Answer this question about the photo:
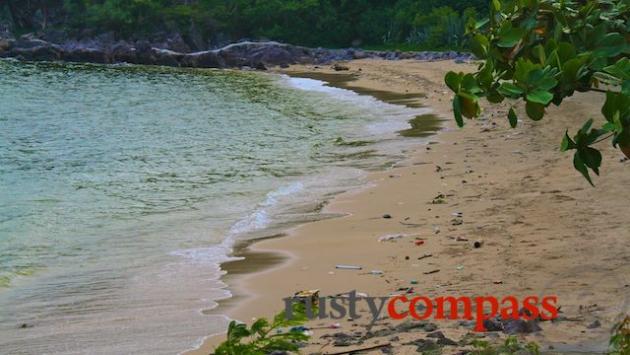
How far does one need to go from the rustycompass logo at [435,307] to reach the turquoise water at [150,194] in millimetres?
838

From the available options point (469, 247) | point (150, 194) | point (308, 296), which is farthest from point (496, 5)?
point (150, 194)

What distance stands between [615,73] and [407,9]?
60063 millimetres

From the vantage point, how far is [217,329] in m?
6.45

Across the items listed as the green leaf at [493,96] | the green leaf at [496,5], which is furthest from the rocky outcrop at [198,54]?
the green leaf at [493,96]

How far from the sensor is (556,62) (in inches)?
148

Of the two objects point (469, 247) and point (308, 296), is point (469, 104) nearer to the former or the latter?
point (308, 296)

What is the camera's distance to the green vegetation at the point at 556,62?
11.9ft

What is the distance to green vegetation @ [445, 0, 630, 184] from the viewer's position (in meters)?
3.64

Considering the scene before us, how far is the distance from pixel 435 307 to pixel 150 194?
29.4 feet

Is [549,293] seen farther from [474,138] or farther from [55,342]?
[474,138]

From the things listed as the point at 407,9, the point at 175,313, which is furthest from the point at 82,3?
Answer: the point at 175,313

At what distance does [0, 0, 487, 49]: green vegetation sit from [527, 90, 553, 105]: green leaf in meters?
57.4

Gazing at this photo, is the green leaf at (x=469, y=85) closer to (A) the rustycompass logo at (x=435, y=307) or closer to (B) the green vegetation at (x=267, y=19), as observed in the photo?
(A) the rustycompass logo at (x=435, y=307)

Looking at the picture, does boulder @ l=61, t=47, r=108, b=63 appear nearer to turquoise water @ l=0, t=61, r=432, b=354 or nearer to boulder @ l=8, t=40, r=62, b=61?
boulder @ l=8, t=40, r=62, b=61
